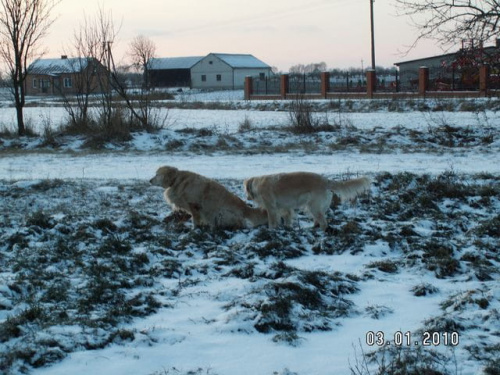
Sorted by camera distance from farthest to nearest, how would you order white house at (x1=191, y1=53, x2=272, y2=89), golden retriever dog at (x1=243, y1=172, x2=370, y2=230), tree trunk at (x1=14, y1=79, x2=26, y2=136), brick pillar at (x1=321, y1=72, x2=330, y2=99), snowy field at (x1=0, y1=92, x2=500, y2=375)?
white house at (x1=191, y1=53, x2=272, y2=89)
brick pillar at (x1=321, y1=72, x2=330, y2=99)
tree trunk at (x1=14, y1=79, x2=26, y2=136)
golden retriever dog at (x1=243, y1=172, x2=370, y2=230)
snowy field at (x1=0, y1=92, x2=500, y2=375)

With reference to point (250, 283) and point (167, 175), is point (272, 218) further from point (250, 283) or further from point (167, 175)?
point (250, 283)

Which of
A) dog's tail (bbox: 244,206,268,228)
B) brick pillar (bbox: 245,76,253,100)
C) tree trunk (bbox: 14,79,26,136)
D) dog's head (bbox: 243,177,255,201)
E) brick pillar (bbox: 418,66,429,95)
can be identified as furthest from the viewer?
brick pillar (bbox: 245,76,253,100)

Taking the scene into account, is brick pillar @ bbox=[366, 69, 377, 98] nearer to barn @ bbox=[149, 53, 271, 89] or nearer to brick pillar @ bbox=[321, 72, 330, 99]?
brick pillar @ bbox=[321, 72, 330, 99]

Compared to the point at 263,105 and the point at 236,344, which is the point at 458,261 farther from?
the point at 263,105

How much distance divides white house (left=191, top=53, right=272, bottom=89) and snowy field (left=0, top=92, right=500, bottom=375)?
75569 millimetres

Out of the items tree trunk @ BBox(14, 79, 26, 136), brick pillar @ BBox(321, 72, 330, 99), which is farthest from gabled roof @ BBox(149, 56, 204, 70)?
tree trunk @ BBox(14, 79, 26, 136)

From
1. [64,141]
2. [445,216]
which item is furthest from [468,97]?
[445,216]

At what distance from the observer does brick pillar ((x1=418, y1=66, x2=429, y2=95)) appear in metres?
34.7

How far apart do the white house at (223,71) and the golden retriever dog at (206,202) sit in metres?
76.9

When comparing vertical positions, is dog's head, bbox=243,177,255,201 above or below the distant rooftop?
below

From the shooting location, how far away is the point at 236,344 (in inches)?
192

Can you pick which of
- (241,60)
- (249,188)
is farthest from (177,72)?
(249,188)

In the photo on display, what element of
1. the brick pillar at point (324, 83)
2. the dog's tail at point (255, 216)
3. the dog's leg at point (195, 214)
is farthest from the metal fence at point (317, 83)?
the dog's leg at point (195, 214)

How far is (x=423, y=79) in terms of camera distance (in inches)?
1375
